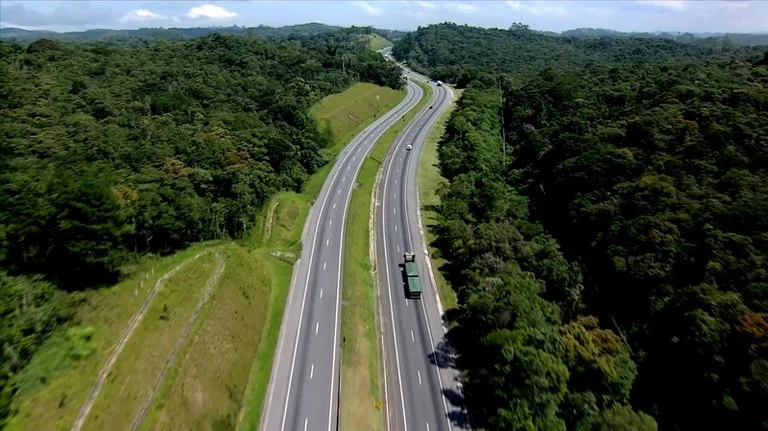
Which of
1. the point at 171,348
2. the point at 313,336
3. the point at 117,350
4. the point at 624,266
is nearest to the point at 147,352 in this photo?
the point at 171,348

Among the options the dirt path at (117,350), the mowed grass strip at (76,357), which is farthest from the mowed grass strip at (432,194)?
the mowed grass strip at (76,357)

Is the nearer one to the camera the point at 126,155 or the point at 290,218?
the point at 126,155

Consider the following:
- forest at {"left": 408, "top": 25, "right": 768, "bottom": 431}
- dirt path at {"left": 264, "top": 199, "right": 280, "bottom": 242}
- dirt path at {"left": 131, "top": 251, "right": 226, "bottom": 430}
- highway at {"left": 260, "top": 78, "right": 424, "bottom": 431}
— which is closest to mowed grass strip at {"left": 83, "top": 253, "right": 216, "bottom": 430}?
dirt path at {"left": 131, "top": 251, "right": 226, "bottom": 430}

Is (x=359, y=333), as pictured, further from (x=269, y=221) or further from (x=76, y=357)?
(x=269, y=221)

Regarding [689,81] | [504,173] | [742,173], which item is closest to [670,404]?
[742,173]

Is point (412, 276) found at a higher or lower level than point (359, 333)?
higher

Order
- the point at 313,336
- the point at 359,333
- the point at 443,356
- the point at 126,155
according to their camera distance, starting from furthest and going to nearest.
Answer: the point at 126,155
the point at 359,333
the point at 313,336
the point at 443,356

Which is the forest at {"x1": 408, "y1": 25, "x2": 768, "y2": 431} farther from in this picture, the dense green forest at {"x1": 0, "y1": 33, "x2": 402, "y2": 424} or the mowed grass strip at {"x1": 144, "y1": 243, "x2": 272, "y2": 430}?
the dense green forest at {"x1": 0, "y1": 33, "x2": 402, "y2": 424}

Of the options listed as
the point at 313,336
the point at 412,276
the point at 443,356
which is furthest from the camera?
the point at 412,276
